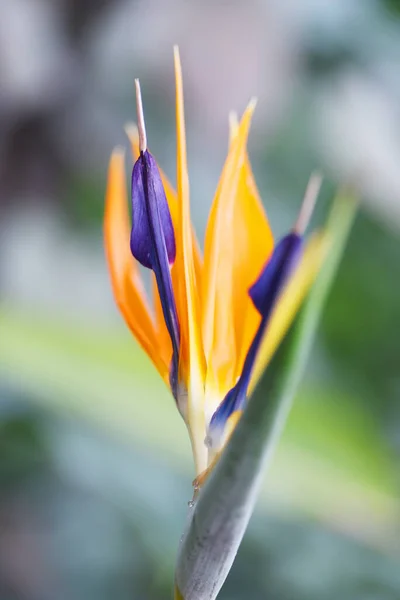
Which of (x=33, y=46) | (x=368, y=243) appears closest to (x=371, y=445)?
(x=368, y=243)

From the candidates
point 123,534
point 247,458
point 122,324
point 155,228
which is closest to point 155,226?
point 155,228

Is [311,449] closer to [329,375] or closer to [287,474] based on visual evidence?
[287,474]

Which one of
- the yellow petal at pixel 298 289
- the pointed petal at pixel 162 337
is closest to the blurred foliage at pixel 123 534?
the pointed petal at pixel 162 337

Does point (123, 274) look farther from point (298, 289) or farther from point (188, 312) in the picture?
point (298, 289)

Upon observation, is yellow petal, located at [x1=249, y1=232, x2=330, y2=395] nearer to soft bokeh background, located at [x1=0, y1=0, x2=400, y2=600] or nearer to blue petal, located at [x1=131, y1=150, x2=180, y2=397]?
blue petal, located at [x1=131, y1=150, x2=180, y2=397]

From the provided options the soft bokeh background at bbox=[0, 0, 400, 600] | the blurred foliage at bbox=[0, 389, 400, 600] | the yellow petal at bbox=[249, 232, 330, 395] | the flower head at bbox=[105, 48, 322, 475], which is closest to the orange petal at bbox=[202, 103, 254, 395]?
the flower head at bbox=[105, 48, 322, 475]

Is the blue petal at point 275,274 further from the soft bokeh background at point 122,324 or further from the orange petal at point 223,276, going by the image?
the soft bokeh background at point 122,324
